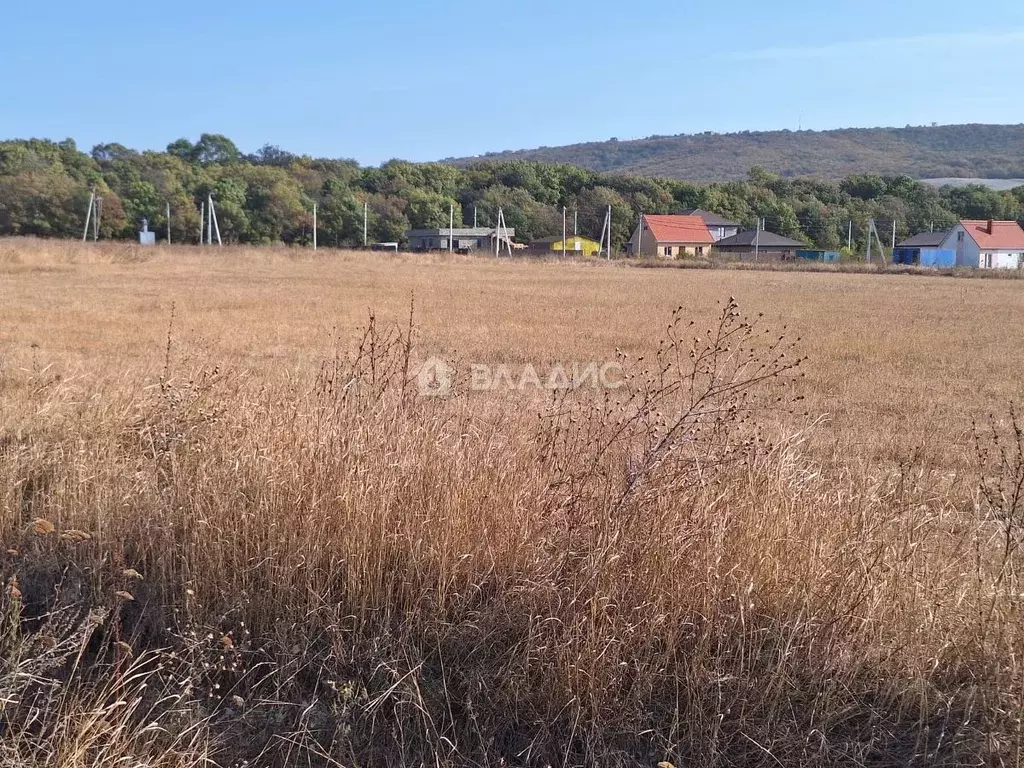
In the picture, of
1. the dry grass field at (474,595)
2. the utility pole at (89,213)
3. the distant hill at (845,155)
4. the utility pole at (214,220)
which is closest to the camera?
the dry grass field at (474,595)

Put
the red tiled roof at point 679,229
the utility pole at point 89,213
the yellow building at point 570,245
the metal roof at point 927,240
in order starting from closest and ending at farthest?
the utility pole at point 89,213 → the metal roof at point 927,240 → the yellow building at point 570,245 → the red tiled roof at point 679,229

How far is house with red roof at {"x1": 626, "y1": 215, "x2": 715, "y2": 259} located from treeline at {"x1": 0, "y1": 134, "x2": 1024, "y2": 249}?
Result: 154 inches

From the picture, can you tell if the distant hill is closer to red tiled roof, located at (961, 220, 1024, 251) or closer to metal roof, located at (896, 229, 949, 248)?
metal roof, located at (896, 229, 949, 248)

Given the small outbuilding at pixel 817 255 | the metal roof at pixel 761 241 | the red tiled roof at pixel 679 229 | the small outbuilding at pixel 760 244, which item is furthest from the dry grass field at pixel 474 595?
the red tiled roof at pixel 679 229

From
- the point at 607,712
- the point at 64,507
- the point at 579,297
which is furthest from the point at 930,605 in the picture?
the point at 579,297

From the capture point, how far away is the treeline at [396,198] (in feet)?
251

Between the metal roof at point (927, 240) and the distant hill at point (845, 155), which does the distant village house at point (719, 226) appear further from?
the distant hill at point (845, 155)

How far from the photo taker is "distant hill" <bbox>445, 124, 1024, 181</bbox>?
151875 millimetres

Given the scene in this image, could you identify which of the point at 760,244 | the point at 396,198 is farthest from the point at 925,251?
the point at 396,198

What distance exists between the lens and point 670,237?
88188 mm

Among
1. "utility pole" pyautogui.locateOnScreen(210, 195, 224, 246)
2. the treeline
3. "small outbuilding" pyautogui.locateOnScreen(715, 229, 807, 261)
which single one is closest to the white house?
the treeline

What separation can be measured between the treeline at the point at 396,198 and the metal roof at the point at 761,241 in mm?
4245

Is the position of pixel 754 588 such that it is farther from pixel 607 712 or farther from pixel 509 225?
pixel 509 225

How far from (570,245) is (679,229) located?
12.2m
